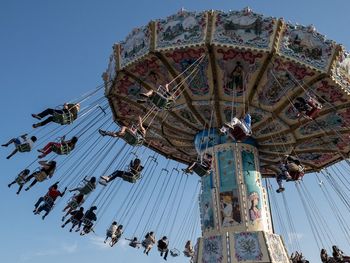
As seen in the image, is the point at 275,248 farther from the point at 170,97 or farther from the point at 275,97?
the point at 170,97

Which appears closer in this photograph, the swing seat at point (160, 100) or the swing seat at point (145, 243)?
the swing seat at point (160, 100)

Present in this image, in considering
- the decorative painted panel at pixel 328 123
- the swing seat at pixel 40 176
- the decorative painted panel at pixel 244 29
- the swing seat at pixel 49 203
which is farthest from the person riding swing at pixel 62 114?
the decorative painted panel at pixel 328 123

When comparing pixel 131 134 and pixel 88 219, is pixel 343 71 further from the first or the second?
pixel 88 219

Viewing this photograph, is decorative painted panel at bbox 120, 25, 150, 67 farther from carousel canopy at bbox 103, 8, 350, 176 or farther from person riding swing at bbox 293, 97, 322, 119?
person riding swing at bbox 293, 97, 322, 119

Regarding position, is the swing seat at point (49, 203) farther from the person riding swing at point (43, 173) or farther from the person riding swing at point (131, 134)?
the person riding swing at point (131, 134)

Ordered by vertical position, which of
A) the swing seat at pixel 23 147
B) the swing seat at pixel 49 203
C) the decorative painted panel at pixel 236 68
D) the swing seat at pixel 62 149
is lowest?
the swing seat at pixel 49 203

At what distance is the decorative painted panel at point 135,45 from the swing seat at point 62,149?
290 cm

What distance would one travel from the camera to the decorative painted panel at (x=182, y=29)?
10.7 meters

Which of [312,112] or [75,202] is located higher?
[312,112]

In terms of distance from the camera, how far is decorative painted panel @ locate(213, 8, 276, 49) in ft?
34.7

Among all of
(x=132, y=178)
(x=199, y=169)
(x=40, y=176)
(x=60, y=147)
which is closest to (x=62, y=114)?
(x=60, y=147)

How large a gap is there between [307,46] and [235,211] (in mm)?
4998

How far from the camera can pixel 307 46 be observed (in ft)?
35.3

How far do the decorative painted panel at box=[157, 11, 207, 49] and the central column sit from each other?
3.51 meters
